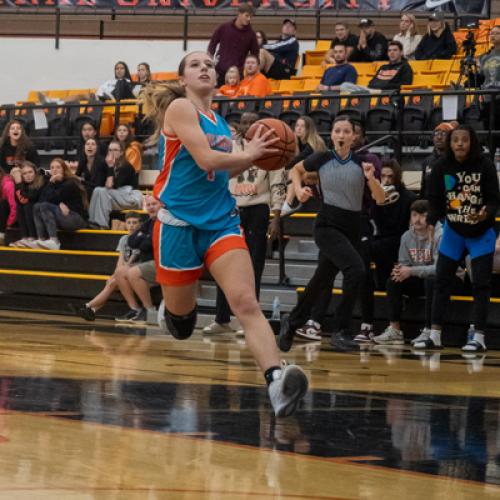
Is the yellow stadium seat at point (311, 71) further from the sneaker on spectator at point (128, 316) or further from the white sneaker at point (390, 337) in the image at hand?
the white sneaker at point (390, 337)


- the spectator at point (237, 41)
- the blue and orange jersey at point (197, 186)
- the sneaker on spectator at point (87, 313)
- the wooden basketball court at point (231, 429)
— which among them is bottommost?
the sneaker on spectator at point (87, 313)

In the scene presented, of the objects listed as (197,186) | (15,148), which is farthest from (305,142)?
(197,186)

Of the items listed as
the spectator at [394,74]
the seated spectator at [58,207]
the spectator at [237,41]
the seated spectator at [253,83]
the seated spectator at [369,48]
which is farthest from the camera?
the seated spectator at [369,48]

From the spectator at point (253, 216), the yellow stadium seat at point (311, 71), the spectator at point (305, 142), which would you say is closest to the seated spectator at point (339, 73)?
the yellow stadium seat at point (311, 71)

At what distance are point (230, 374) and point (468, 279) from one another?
4.15 metres

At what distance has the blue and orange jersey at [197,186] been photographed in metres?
5.35

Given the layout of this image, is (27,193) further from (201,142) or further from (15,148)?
(201,142)

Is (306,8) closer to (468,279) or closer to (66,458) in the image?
(468,279)

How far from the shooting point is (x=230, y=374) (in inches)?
287

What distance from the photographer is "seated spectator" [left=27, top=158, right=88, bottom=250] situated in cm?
1396

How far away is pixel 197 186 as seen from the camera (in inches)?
214

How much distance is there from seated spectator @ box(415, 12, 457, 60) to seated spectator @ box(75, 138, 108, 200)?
15.0 feet

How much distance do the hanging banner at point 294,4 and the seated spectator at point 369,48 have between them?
2.14 metres

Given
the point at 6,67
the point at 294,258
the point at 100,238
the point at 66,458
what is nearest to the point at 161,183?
the point at 66,458
